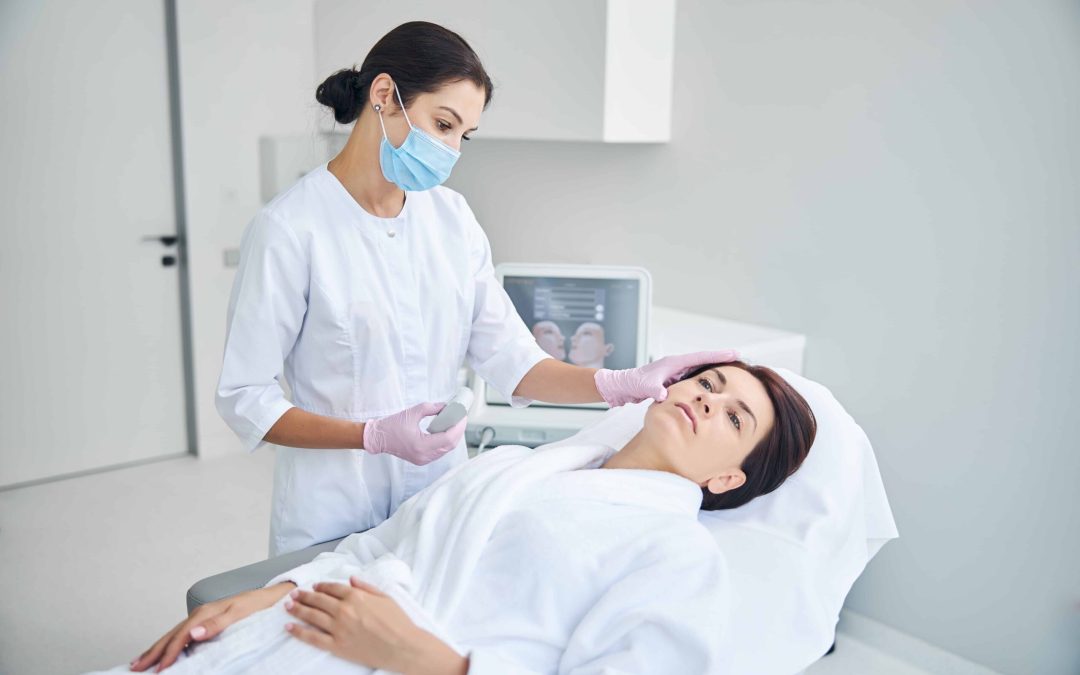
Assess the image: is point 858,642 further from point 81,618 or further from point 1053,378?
point 81,618

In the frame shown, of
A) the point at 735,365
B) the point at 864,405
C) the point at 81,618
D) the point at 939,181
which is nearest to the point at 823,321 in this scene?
the point at 864,405

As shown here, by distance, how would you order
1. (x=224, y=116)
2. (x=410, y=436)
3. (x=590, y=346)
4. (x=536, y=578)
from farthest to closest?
(x=224, y=116)
(x=590, y=346)
(x=410, y=436)
(x=536, y=578)

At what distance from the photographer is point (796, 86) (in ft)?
8.32

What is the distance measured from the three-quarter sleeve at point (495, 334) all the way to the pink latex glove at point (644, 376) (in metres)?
0.14

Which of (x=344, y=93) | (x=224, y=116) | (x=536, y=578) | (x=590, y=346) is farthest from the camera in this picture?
(x=224, y=116)

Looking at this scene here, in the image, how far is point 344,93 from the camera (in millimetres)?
1480

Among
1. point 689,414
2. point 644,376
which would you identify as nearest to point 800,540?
point 689,414

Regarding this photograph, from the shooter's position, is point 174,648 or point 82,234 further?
point 82,234

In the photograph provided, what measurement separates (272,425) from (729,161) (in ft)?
5.71

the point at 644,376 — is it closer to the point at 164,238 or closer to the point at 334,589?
the point at 334,589

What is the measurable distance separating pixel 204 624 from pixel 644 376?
772 mm

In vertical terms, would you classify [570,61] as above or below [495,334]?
above

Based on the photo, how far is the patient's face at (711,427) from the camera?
1493mm

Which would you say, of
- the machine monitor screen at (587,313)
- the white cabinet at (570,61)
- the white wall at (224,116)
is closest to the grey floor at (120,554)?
the white wall at (224,116)
